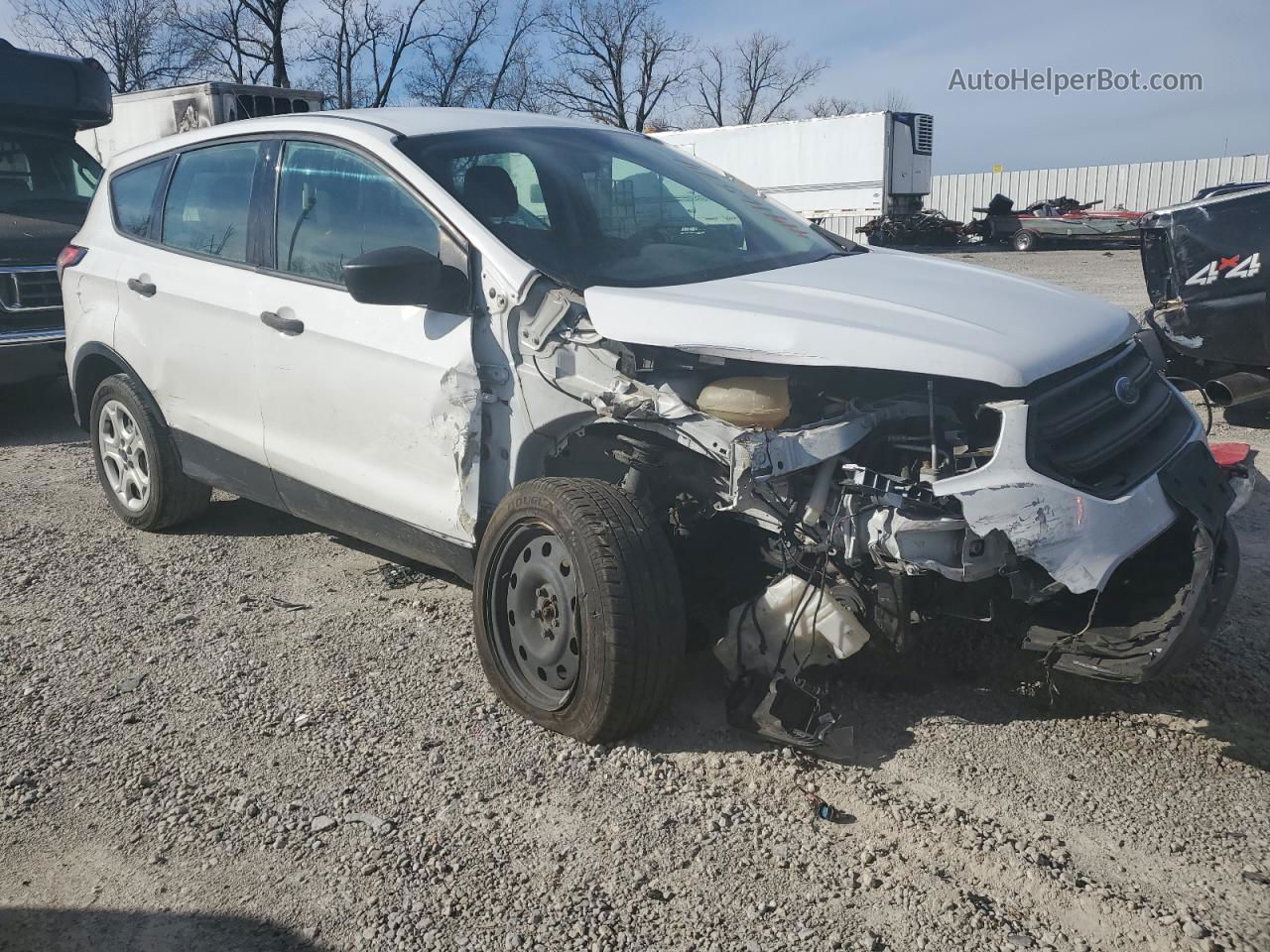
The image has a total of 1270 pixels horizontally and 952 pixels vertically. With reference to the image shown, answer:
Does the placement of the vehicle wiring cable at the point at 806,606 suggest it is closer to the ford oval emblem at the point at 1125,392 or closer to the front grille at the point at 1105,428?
the front grille at the point at 1105,428

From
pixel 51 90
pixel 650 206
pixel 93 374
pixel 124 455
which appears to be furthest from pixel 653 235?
pixel 51 90

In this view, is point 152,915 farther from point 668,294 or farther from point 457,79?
point 457,79

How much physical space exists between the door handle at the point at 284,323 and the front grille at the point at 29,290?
411cm

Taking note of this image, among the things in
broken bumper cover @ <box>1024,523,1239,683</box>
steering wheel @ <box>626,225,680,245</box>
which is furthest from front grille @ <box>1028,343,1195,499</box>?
steering wheel @ <box>626,225,680,245</box>

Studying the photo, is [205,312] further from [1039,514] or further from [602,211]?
[1039,514]

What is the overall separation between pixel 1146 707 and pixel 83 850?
3097 mm

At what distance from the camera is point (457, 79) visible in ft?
148

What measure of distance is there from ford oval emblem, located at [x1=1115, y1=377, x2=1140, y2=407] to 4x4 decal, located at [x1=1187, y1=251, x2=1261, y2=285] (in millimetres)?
3981

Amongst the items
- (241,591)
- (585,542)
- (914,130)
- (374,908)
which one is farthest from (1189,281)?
(914,130)

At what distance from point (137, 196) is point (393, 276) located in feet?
7.94

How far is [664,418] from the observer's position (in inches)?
120

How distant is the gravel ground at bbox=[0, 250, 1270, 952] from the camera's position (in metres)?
2.48

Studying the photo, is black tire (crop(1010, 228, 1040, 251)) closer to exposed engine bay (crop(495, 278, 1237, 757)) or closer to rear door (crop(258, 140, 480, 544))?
exposed engine bay (crop(495, 278, 1237, 757))

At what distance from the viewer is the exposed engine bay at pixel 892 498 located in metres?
2.78
